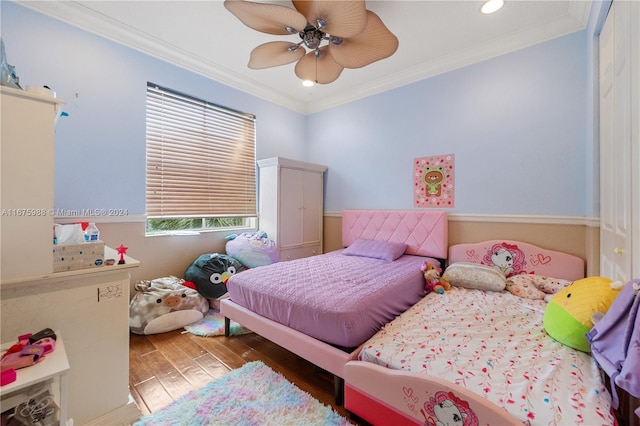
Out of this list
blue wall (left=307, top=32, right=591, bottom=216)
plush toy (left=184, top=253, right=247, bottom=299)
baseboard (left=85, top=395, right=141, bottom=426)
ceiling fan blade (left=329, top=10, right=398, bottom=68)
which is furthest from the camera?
plush toy (left=184, top=253, right=247, bottom=299)

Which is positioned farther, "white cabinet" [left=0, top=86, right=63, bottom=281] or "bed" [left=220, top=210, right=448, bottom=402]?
"bed" [left=220, top=210, right=448, bottom=402]

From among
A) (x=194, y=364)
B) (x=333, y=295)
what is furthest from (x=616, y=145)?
(x=194, y=364)

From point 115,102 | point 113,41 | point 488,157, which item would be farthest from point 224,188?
point 488,157

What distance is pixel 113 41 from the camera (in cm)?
256

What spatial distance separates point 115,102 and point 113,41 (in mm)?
598

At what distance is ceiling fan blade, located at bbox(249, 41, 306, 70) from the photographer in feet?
6.84

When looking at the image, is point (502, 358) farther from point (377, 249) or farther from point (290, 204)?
point (290, 204)

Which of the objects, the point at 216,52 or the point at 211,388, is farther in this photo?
the point at 216,52

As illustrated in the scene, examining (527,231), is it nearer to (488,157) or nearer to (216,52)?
(488,157)

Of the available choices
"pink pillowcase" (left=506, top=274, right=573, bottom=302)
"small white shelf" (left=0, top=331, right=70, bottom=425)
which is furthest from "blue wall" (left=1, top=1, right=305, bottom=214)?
"pink pillowcase" (left=506, top=274, right=573, bottom=302)

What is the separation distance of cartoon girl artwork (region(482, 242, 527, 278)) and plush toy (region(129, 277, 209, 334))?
312 cm

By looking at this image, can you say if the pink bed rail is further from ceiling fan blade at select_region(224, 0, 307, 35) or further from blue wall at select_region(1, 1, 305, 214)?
blue wall at select_region(1, 1, 305, 214)

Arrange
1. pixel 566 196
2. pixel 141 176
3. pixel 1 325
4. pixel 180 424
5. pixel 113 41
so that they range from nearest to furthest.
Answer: pixel 1 325 → pixel 180 424 → pixel 566 196 → pixel 113 41 → pixel 141 176

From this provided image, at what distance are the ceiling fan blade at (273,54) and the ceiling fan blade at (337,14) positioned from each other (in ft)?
1.13
